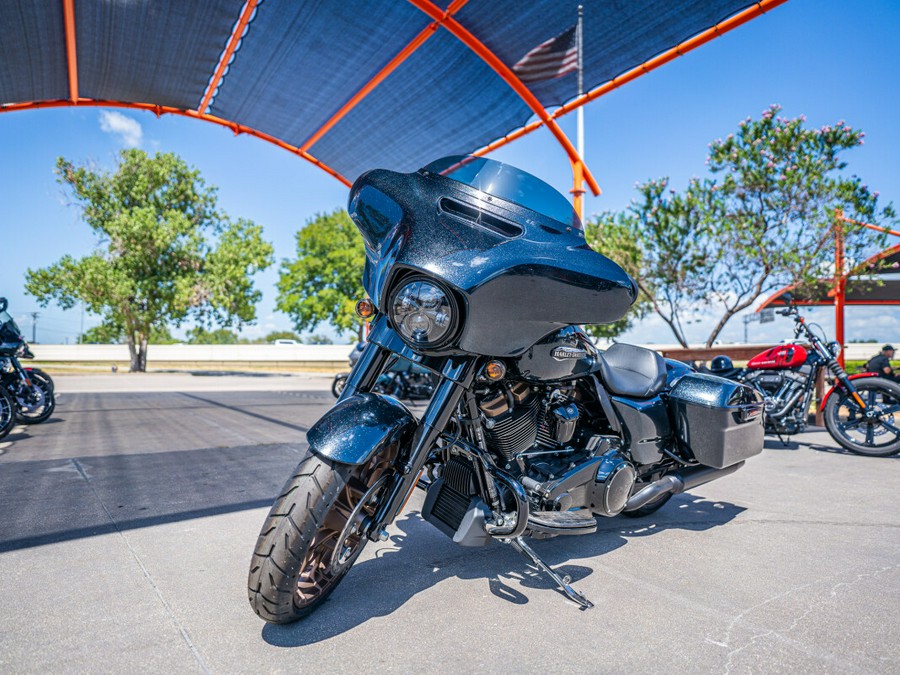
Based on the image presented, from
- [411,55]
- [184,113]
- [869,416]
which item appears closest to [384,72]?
[411,55]

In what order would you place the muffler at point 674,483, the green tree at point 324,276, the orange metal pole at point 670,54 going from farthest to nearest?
1. the green tree at point 324,276
2. the orange metal pole at point 670,54
3. the muffler at point 674,483

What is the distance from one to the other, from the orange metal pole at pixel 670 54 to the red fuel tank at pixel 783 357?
3.52 meters

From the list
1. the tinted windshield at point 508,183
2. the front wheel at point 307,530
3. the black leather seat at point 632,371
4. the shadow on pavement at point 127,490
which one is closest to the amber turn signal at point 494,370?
the front wheel at point 307,530

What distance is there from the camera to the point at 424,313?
2068mm

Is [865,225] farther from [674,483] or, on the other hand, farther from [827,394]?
[674,483]

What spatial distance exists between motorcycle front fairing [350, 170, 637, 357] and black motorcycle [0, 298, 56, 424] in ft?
21.9

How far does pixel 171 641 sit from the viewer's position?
199 centimetres

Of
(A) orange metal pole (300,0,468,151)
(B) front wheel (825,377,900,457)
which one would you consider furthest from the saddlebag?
(A) orange metal pole (300,0,468,151)

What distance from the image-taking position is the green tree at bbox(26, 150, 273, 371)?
953 inches

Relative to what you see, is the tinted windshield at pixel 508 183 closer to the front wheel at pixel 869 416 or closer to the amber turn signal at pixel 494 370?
the amber turn signal at pixel 494 370

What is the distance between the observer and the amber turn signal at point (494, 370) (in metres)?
2.18

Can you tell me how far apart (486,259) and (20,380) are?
7.57m

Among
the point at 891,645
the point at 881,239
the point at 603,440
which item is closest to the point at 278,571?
the point at 603,440

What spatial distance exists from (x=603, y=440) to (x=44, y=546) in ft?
9.35
